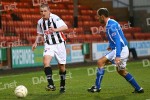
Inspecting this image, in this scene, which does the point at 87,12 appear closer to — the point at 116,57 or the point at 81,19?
the point at 81,19

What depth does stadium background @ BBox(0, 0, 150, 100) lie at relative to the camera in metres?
20.1

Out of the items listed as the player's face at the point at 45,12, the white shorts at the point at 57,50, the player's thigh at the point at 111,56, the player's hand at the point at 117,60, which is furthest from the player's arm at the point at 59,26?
the player's hand at the point at 117,60

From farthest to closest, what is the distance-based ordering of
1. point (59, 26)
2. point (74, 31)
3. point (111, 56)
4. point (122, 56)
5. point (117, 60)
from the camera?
1. point (74, 31)
2. point (59, 26)
3. point (111, 56)
4. point (122, 56)
5. point (117, 60)

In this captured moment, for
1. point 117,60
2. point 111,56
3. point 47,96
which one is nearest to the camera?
point 117,60

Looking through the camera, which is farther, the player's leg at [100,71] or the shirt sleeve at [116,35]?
the player's leg at [100,71]

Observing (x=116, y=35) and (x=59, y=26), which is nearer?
(x=116, y=35)

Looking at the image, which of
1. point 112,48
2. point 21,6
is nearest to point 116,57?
point 112,48

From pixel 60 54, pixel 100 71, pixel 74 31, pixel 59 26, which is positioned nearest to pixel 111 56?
pixel 100 71

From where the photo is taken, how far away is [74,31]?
24.6 metres

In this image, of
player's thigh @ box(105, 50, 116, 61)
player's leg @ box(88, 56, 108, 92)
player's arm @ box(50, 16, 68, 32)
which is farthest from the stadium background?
player's thigh @ box(105, 50, 116, 61)

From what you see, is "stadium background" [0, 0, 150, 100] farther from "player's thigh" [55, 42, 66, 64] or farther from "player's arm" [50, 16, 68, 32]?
"player's arm" [50, 16, 68, 32]

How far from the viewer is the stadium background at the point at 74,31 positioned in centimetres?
2008

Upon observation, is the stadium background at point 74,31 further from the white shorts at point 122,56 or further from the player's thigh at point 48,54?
the white shorts at point 122,56

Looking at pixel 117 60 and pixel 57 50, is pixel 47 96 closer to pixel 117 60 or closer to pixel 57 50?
pixel 57 50
